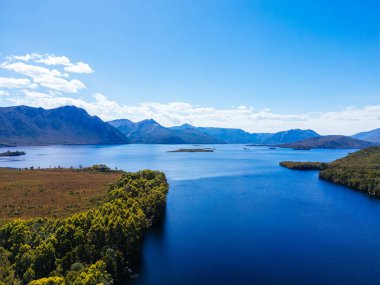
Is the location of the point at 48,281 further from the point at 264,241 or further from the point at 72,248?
the point at 264,241

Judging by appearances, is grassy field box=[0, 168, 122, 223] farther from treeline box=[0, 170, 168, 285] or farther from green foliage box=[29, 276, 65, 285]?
green foliage box=[29, 276, 65, 285]

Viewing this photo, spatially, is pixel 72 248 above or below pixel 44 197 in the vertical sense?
above

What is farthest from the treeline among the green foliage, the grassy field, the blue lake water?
the grassy field

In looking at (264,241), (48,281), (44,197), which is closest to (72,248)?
(48,281)

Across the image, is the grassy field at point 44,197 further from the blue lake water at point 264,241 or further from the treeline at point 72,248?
the blue lake water at point 264,241

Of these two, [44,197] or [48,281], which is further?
[44,197]
